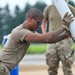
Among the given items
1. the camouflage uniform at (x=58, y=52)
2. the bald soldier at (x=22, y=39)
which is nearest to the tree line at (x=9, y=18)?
the camouflage uniform at (x=58, y=52)

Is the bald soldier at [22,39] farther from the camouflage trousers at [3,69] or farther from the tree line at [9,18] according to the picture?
the tree line at [9,18]

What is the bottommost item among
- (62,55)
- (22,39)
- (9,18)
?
(22,39)

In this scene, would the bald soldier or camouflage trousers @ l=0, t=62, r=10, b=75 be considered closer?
the bald soldier

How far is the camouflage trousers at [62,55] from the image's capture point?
8.91 m

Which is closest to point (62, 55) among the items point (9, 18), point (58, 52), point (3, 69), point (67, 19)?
point (58, 52)

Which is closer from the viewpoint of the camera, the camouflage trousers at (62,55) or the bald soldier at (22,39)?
the bald soldier at (22,39)

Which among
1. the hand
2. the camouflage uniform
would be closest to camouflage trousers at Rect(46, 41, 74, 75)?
the camouflage uniform

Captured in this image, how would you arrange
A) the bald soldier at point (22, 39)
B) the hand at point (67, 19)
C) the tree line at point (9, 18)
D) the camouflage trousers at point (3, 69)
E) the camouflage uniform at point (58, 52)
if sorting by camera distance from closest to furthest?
the hand at point (67, 19)
the bald soldier at point (22, 39)
the camouflage trousers at point (3, 69)
the camouflage uniform at point (58, 52)
the tree line at point (9, 18)

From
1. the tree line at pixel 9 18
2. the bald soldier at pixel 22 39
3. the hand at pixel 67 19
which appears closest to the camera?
the hand at pixel 67 19

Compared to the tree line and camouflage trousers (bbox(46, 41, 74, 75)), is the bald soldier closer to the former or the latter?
camouflage trousers (bbox(46, 41, 74, 75))

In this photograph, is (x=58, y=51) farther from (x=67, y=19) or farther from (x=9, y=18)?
(x=9, y=18)

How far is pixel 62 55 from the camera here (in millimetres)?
8930

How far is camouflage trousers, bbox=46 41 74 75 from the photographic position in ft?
29.2

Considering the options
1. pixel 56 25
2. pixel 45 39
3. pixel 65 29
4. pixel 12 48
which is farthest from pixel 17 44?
pixel 56 25
